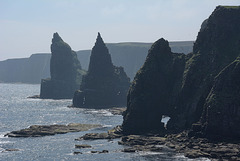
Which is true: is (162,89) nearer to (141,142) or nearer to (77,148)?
(141,142)

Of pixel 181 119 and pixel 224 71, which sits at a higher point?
pixel 224 71

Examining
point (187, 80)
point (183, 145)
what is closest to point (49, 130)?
point (187, 80)

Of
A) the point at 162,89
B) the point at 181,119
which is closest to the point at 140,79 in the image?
the point at 162,89

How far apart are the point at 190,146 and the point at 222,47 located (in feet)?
147

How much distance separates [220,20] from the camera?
166250 millimetres

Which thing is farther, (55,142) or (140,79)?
(140,79)

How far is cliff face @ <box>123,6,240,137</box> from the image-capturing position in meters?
157

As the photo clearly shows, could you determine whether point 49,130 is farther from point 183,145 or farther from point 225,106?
point 225,106

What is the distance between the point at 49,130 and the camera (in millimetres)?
177625

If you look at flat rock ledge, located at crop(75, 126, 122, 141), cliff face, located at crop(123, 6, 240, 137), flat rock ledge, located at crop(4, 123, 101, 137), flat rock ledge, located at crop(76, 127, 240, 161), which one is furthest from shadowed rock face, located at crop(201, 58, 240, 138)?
flat rock ledge, located at crop(4, 123, 101, 137)

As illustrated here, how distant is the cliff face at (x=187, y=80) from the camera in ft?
515

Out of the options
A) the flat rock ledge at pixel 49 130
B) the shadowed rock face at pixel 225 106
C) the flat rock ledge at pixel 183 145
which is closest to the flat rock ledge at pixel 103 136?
the flat rock ledge at pixel 183 145

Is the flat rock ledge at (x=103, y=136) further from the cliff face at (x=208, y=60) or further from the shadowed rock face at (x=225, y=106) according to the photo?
the shadowed rock face at (x=225, y=106)

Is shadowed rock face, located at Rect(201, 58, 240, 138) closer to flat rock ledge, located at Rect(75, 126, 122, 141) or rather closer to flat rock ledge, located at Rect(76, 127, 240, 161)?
flat rock ledge, located at Rect(76, 127, 240, 161)
